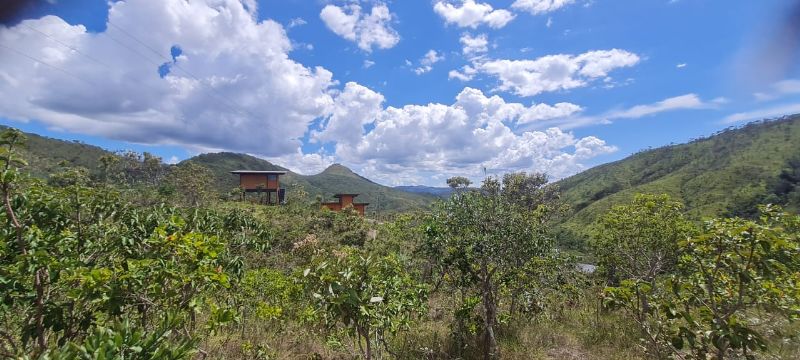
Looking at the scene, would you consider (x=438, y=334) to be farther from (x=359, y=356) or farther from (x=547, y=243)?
(x=547, y=243)

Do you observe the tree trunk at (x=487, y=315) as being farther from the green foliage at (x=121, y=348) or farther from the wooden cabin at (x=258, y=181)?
the wooden cabin at (x=258, y=181)

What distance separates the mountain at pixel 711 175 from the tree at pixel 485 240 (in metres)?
54.6

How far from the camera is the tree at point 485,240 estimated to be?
6.48m

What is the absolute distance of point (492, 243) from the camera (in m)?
6.47

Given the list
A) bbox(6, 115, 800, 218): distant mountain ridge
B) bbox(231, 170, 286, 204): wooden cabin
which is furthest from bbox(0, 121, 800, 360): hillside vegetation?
bbox(6, 115, 800, 218): distant mountain ridge

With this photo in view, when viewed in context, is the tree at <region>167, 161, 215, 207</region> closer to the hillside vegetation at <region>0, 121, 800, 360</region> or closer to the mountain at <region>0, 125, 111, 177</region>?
the hillside vegetation at <region>0, 121, 800, 360</region>

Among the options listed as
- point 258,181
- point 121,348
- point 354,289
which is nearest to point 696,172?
point 258,181

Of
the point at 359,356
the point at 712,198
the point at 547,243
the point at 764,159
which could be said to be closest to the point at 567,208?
the point at 547,243

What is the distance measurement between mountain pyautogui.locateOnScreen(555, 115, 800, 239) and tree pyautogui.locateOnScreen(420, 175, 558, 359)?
54625 millimetres

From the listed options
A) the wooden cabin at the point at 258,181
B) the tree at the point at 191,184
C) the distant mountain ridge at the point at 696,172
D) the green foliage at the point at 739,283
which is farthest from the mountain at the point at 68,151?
the green foliage at the point at 739,283

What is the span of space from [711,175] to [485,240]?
118 meters

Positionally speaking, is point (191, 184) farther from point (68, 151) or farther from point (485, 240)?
point (68, 151)

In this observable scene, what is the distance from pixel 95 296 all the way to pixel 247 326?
16.2 ft

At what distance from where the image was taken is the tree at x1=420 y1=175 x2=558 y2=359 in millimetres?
6480
